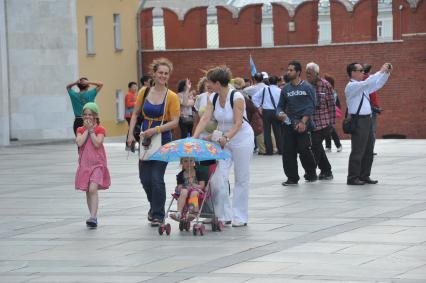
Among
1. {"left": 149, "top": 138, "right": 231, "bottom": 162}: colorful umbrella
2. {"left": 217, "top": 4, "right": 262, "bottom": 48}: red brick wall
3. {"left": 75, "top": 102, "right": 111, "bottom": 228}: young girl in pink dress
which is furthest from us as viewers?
{"left": 217, "top": 4, "right": 262, "bottom": 48}: red brick wall

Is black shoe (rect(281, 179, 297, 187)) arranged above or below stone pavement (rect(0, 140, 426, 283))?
below

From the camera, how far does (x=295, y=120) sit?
1875 centimetres

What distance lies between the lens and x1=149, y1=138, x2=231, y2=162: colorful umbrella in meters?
12.9

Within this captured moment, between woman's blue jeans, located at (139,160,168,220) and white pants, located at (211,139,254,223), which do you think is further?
woman's blue jeans, located at (139,160,168,220)

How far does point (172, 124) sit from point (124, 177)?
7.63 metres

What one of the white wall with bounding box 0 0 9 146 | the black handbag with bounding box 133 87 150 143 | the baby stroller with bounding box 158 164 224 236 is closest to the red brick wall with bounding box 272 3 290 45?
the white wall with bounding box 0 0 9 146

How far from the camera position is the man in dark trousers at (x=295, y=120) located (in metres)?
18.7

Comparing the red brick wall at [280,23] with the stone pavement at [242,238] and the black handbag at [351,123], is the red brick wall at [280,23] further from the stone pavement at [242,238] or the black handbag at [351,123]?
the black handbag at [351,123]

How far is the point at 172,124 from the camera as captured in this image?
1395 centimetres

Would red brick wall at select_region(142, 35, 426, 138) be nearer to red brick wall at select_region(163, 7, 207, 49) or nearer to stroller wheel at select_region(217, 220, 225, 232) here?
red brick wall at select_region(163, 7, 207, 49)

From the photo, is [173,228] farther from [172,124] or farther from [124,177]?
[124,177]

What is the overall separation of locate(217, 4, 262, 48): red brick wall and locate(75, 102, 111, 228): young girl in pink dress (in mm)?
30685

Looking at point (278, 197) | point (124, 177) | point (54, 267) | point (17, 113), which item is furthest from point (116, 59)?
point (54, 267)

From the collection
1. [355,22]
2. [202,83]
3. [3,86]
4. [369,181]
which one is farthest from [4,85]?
[369,181]
